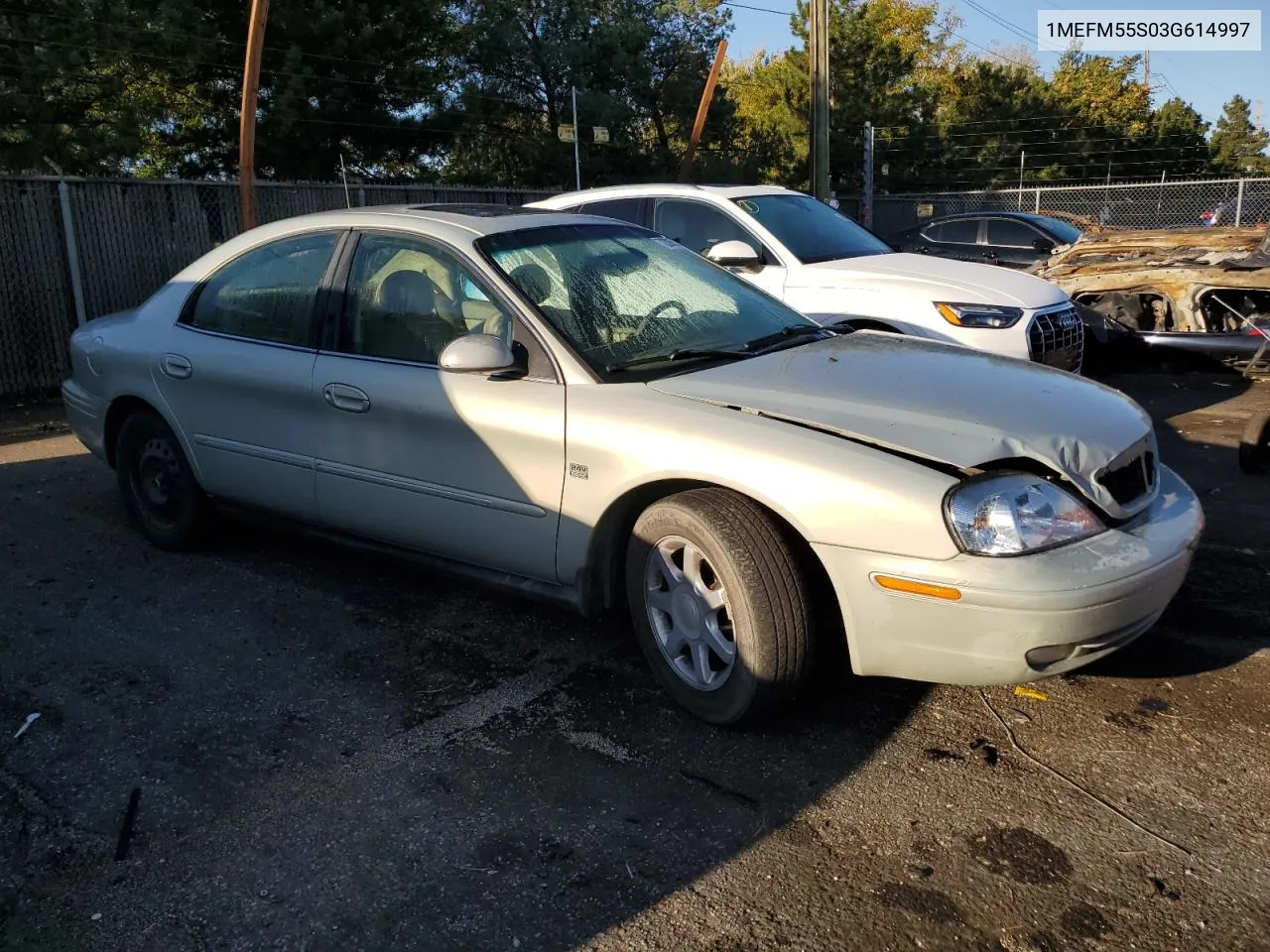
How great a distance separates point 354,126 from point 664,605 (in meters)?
20.0

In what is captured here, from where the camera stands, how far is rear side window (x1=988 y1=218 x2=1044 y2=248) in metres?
13.6

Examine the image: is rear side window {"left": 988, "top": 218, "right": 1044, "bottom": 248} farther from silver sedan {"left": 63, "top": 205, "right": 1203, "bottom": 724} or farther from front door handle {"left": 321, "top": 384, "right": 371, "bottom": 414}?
front door handle {"left": 321, "top": 384, "right": 371, "bottom": 414}

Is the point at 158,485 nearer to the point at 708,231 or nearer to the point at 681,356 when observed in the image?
the point at 681,356

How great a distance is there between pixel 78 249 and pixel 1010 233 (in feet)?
36.2

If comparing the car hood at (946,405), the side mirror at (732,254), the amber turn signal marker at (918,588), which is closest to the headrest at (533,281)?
the car hood at (946,405)

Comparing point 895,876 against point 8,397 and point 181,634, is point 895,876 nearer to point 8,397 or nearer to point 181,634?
point 181,634

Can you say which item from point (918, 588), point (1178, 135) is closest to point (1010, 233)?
point (918, 588)

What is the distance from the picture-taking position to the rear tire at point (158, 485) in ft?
16.2

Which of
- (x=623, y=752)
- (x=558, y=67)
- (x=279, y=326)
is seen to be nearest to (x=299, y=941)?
(x=623, y=752)

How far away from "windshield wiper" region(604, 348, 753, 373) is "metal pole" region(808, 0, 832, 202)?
11.8 m

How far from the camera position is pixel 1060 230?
13555mm

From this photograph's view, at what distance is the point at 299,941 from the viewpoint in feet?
7.97

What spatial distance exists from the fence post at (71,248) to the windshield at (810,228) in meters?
6.38

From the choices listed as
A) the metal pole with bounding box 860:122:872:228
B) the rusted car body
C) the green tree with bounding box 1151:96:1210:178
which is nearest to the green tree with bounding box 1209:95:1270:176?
the green tree with bounding box 1151:96:1210:178
